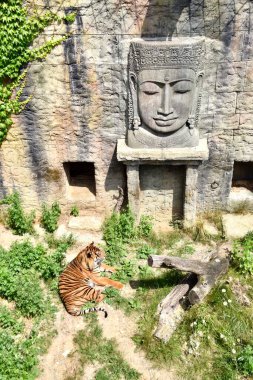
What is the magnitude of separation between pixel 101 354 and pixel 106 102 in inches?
170

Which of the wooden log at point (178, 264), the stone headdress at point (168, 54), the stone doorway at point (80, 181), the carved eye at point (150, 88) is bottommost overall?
the wooden log at point (178, 264)

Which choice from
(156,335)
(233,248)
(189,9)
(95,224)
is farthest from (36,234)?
(189,9)

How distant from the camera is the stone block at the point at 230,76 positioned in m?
6.54

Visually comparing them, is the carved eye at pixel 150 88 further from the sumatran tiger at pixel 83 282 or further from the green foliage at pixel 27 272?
the green foliage at pixel 27 272

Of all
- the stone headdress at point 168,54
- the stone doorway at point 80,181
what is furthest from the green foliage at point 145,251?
the stone headdress at point 168,54

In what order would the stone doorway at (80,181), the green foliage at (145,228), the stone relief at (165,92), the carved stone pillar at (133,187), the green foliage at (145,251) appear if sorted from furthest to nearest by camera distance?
the stone doorway at (80,181) < the green foliage at (145,228) < the green foliage at (145,251) < the carved stone pillar at (133,187) < the stone relief at (165,92)

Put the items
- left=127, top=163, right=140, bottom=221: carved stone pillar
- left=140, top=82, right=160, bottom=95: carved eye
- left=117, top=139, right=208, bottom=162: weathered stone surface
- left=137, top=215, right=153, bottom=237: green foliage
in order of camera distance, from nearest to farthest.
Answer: left=140, top=82, right=160, bottom=95: carved eye < left=117, top=139, right=208, bottom=162: weathered stone surface < left=127, top=163, right=140, bottom=221: carved stone pillar < left=137, top=215, right=153, bottom=237: green foliage

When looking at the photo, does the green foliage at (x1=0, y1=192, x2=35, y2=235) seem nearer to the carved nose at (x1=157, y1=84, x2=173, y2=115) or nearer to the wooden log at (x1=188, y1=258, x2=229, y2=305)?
the carved nose at (x1=157, y1=84, x2=173, y2=115)

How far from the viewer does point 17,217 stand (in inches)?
312

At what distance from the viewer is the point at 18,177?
792cm

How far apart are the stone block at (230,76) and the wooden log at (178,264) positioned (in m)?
3.10

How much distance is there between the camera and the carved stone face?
6410 millimetres

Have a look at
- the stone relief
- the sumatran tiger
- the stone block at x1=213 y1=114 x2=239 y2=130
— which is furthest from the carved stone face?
the sumatran tiger

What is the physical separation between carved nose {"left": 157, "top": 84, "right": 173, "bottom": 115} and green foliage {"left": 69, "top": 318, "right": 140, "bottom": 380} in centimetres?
383
